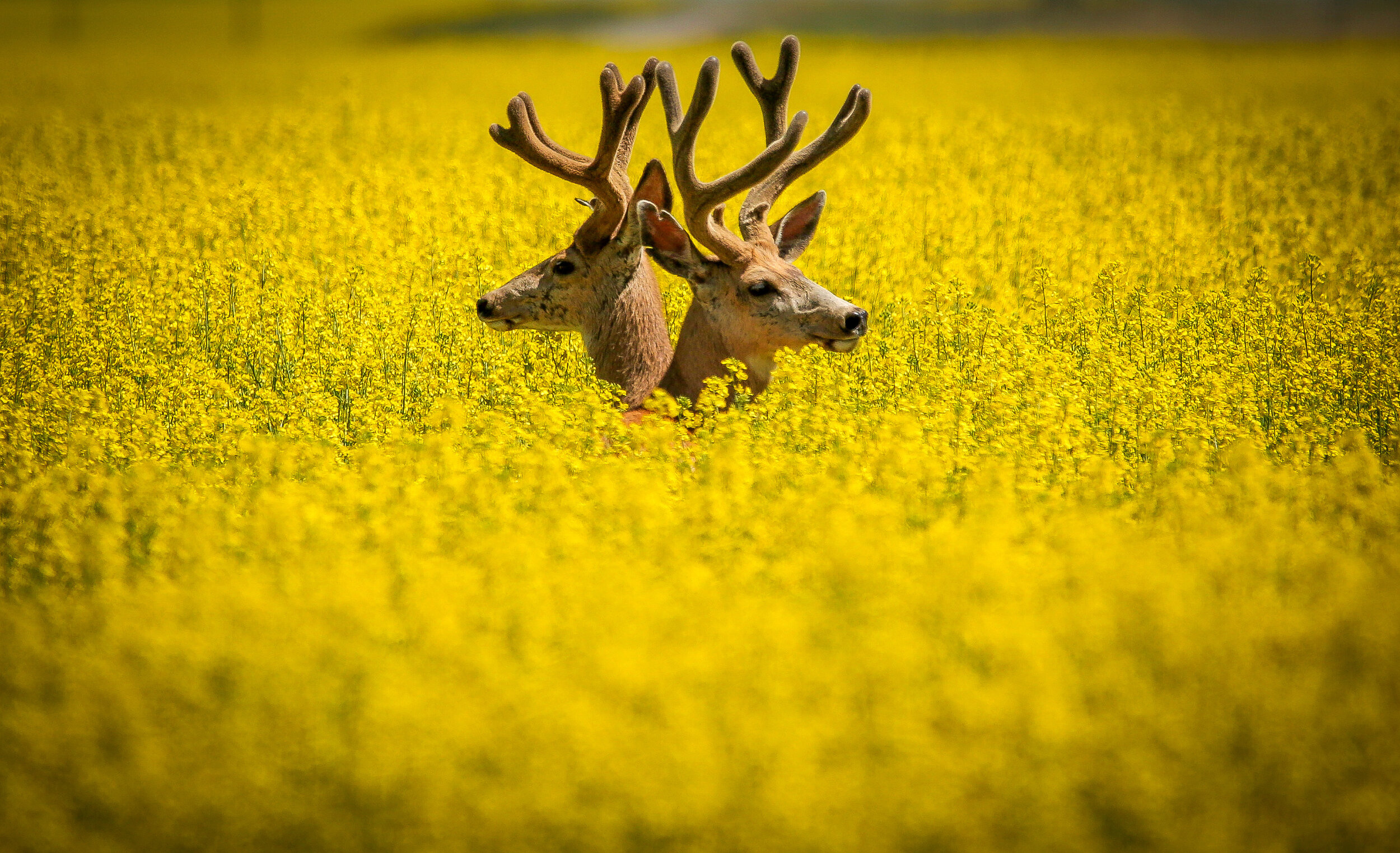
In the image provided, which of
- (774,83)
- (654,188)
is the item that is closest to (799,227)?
(774,83)

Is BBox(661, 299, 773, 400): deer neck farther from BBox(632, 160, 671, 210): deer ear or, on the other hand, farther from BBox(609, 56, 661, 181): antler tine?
BBox(609, 56, 661, 181): antler tine

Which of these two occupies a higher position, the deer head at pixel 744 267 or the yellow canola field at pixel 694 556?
the deer head at pixel 744 267

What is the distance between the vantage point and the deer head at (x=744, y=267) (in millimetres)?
6094

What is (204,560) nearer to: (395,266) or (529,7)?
(395,266)

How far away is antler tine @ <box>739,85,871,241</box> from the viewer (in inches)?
248

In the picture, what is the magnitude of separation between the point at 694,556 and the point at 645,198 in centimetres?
271

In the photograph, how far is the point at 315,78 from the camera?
2491 centimetres

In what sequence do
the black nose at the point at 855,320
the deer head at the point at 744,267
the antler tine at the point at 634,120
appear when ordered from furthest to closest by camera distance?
1. the antler tine at the point at 634,120
2. the deer head at the point at 744,267
3. the black nose at the point at 855,320

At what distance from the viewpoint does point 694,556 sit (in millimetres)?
4332

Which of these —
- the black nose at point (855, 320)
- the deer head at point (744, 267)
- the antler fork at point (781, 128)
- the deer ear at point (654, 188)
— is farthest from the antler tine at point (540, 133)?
the black nose at point (855, 320)

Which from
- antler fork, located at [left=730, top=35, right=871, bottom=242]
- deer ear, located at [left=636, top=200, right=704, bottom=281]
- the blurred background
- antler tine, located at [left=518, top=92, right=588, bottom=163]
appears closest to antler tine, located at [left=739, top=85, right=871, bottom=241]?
antler fork, located at [left=730, top=35, right=871, bottom=242]

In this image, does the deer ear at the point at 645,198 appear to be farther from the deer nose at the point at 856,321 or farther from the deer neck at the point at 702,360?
the deer nose at the point at 856,321

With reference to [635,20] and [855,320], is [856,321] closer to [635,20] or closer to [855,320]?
[855,320]

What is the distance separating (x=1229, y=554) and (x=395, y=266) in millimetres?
6584
